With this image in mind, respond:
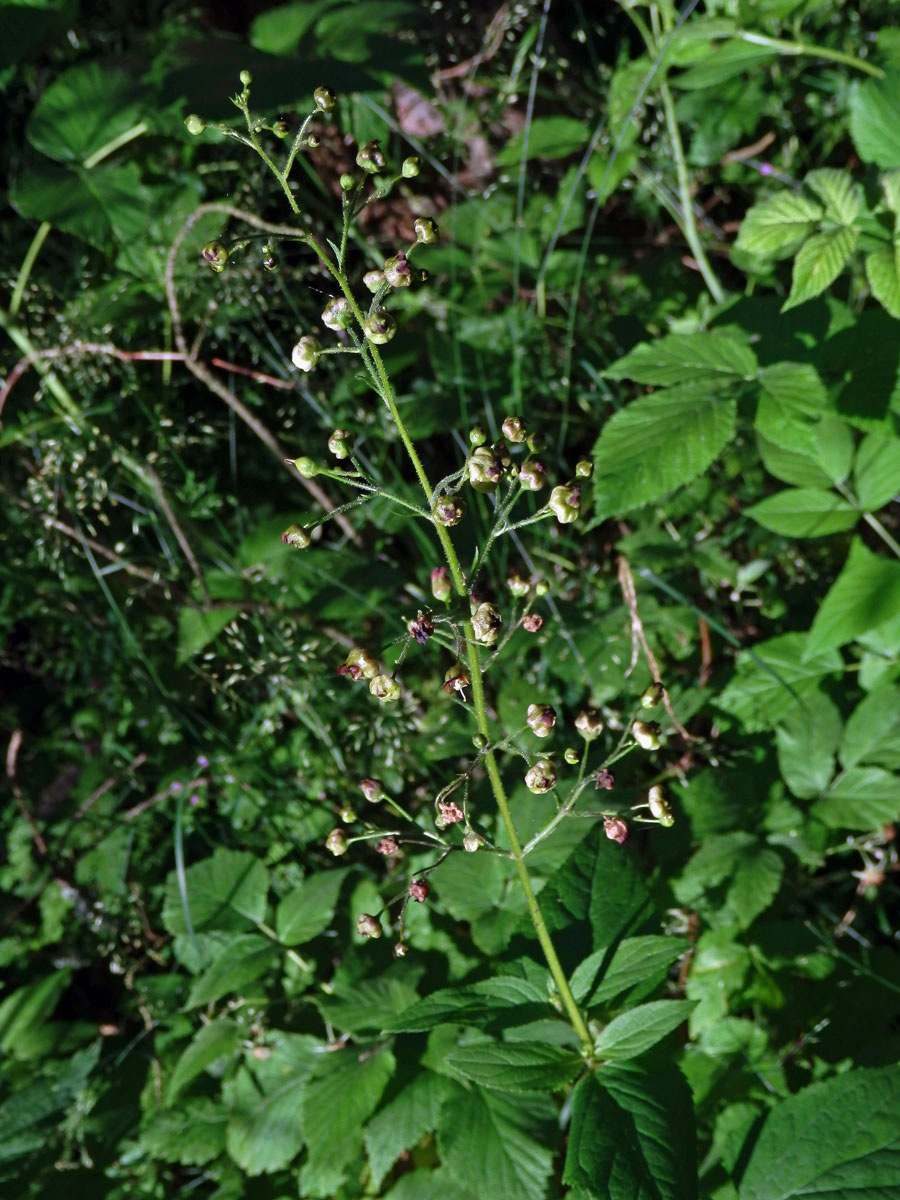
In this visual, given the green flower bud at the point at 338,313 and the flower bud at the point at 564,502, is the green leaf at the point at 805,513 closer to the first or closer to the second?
the flower bud at the point at 564,502

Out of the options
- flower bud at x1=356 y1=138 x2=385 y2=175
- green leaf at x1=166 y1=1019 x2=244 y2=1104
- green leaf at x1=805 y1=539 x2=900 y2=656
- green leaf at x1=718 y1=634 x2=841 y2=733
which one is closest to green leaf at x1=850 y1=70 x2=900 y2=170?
green leaf at x1=805 y1=539 x2=900 y2=656

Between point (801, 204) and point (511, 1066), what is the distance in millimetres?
1809

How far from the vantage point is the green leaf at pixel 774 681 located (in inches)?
92.4

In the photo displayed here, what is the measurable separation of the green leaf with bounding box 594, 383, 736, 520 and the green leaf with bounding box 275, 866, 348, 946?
3.39 ft

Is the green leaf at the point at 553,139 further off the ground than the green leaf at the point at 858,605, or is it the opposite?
the green leaf at the point at 553,139

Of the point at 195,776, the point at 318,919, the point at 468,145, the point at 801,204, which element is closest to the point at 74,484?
the point at 195,776

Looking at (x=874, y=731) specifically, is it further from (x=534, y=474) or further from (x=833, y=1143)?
(x=534, y=474)

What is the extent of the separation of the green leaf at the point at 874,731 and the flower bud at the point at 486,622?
1372 mm

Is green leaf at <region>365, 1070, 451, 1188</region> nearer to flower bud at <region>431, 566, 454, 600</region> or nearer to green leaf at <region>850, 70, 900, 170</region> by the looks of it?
flower bud at <region>431, 566, 454, 600</region>

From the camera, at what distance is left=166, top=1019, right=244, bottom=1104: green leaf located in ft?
6.91

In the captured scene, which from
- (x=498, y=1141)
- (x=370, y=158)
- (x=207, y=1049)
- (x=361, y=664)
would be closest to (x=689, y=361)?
(x=370, y=158)

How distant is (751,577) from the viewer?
2.61m

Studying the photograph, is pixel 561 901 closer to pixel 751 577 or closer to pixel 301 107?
pixel 751 577

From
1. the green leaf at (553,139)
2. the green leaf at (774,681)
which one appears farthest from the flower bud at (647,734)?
the green leaf at (553,139)
